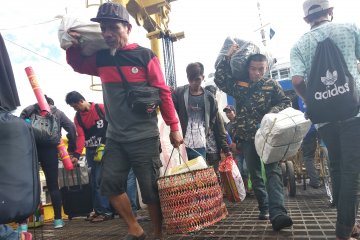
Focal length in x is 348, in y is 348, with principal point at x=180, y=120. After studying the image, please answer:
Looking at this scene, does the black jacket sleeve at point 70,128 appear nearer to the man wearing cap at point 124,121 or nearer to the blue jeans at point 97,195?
the blue jeans at point 97,195

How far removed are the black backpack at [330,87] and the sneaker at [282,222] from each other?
1031mm

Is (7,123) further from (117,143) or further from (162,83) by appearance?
(162,83)

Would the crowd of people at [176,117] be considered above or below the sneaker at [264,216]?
above

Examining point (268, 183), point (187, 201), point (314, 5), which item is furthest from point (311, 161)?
point (187, 201)

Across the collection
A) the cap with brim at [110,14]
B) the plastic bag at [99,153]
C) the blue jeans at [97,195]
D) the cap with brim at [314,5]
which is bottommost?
the blue jeans at [97,195]

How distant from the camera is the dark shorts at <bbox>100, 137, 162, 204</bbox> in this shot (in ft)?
9.62

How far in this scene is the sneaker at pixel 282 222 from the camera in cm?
315

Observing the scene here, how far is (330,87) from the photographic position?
2.49 m

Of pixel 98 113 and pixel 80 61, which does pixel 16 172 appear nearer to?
pixel 80 61

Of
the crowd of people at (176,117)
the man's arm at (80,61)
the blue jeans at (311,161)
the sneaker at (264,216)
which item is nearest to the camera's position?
the crowd of people at (176,117)

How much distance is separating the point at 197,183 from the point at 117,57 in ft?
4.19

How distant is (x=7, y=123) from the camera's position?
76.7 inches

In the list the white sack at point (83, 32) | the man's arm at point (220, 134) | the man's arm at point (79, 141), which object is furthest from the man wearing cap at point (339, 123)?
the man's arm at point (79, 141)

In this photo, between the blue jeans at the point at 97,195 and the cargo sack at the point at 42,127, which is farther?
the blue jeans at the point at 97,195
